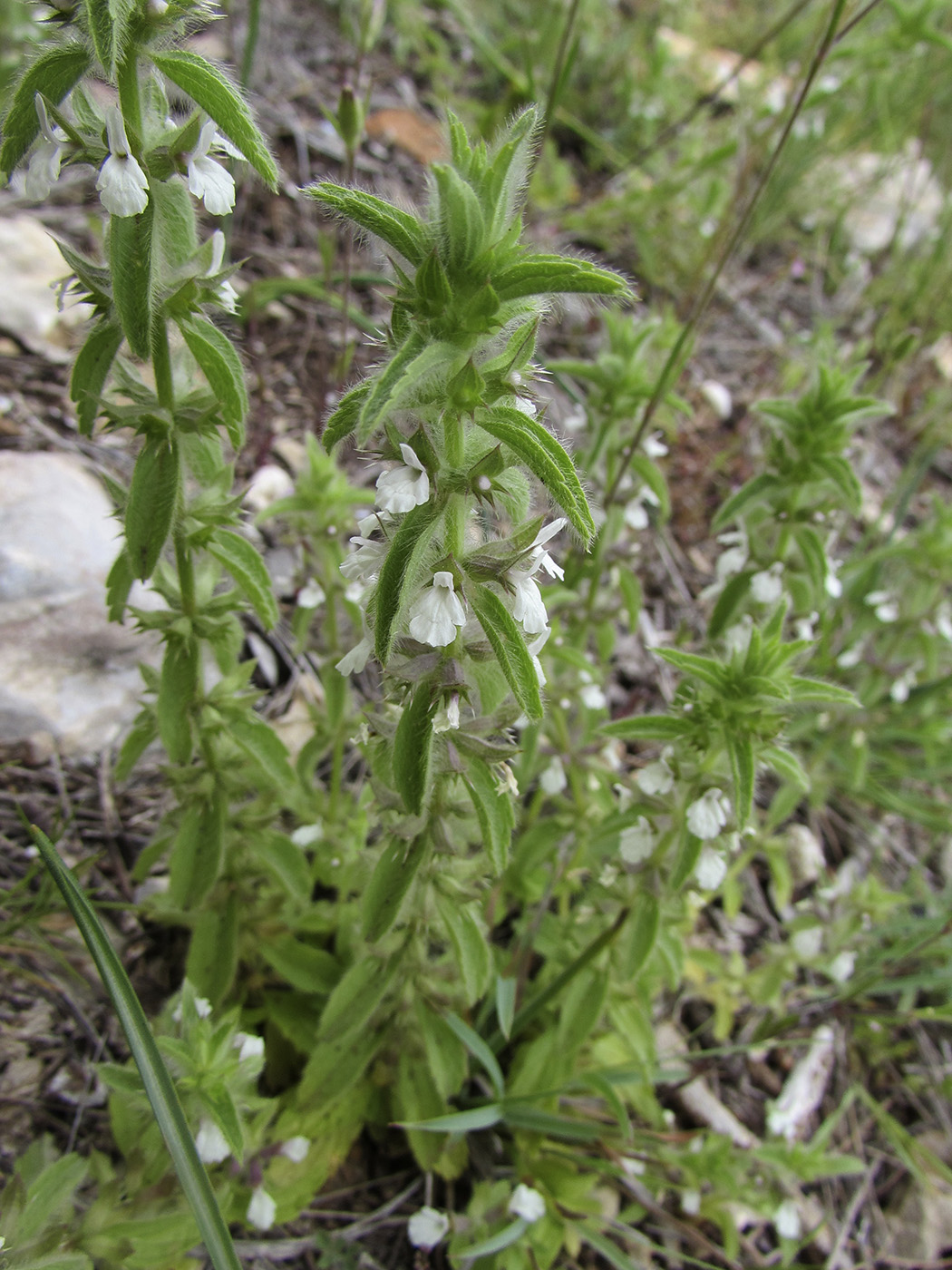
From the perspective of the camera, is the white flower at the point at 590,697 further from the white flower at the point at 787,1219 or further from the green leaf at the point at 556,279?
the white flower at the point at 787,1219

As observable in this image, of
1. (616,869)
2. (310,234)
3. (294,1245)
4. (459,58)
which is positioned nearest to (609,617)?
(616,869)

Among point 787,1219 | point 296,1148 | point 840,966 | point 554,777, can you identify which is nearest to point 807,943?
point 840,966

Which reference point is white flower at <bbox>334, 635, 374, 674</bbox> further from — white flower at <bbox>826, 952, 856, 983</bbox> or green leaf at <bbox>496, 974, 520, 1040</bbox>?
white flower at <bbox>826, 952, 856, 983</bbox>

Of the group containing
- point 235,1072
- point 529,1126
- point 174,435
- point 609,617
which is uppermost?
point 174,435

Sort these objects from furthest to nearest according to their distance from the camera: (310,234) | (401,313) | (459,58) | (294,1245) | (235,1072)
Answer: (459,58) < (310,234) < (294,1245) < (235,1072) < (401,313)

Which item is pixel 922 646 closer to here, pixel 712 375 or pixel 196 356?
pixel 712 375

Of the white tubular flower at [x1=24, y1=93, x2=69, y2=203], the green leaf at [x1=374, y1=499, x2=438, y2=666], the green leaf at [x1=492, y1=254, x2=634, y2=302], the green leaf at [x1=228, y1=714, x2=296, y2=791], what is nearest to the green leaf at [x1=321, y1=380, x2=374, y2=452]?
the green leaf at [x1=374, y1=499, x2=438, y2=666]

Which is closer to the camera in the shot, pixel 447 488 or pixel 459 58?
pixel 447 488
